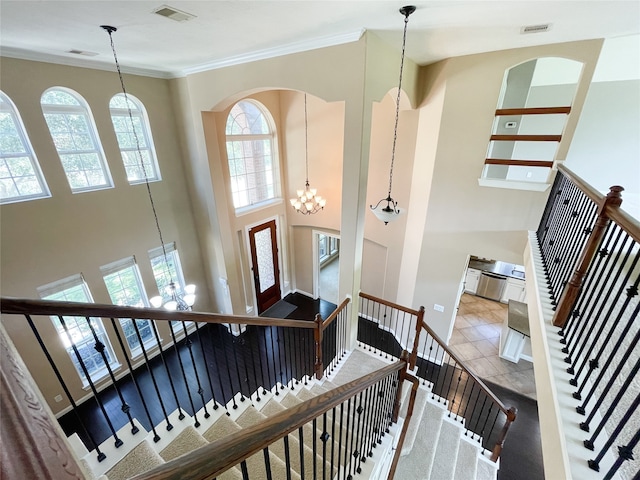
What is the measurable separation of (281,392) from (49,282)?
3.91 meters

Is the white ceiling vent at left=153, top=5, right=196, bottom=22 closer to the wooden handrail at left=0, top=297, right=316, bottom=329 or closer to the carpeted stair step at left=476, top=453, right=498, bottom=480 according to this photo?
the wooden handrail at left=0, top=297, right=316, bottom=329

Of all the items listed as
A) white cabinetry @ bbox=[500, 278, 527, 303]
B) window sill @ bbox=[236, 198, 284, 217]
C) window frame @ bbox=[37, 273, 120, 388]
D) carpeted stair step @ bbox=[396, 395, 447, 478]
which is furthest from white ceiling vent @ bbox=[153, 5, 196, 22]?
white cabinetry @ bbox=[500, 278, 527, 303]

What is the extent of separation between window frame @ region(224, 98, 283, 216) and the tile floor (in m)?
5.50

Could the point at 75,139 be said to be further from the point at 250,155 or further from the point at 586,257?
the point at 586,257

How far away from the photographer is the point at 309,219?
7.08 metres

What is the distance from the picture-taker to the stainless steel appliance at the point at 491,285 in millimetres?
7578

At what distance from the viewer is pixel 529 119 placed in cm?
599

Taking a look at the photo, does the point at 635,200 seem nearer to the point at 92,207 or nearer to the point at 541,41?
the point at 541,41

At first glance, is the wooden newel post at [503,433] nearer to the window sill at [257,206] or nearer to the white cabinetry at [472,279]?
the white cabinetry at [472,279]

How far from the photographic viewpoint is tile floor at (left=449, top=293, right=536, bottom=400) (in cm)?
537

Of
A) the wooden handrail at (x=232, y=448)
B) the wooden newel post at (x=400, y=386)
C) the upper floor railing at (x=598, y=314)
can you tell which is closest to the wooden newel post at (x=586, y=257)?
the upper floor railing at (x=598, y=314)

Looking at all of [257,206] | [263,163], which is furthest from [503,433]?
[263,163]

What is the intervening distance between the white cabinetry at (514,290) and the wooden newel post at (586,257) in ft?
20.2

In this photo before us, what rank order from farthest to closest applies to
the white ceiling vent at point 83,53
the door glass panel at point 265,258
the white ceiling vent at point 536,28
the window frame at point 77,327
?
1. the door glass panel at point 265,258
2. the window frame at point 77,327
3. the white ceiling vent at point 83,53
4. the white ceiling vent at point 536,28
